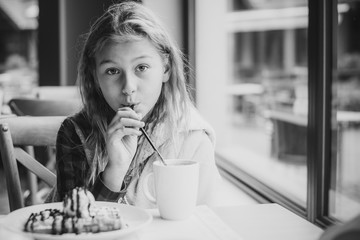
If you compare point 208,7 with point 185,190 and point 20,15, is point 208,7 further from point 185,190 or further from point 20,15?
point 20,15

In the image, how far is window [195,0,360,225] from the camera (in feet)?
4.61

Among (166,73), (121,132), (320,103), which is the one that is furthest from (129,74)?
(320,103)

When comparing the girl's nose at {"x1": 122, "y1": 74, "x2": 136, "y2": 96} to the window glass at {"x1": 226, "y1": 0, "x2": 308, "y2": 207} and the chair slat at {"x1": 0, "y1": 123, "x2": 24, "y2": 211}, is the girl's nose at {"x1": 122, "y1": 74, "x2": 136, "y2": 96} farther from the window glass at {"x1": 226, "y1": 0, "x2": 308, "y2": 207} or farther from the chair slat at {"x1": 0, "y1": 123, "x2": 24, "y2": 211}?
the window glass at {"x1": 226, "y1": 0, "x2": 308, "y2": 207}

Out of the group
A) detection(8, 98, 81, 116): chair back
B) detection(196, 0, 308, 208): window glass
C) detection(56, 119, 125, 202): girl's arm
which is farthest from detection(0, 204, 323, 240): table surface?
detection(8, 98, 81, 116): chair back

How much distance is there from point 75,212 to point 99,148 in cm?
56

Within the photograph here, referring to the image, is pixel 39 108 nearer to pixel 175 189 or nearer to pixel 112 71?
pixel 112 71

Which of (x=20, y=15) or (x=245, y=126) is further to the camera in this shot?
(x=20, y=15)

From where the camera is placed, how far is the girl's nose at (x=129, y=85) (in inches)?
45.7

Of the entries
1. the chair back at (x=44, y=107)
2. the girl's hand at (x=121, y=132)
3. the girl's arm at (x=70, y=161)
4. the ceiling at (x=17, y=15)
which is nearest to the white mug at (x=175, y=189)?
the girl's hand at (x=121, y=132)

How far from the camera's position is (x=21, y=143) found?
1.48 m

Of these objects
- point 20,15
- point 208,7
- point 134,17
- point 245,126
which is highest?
point 20,15

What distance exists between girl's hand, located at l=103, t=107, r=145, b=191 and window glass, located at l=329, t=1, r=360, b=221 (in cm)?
51

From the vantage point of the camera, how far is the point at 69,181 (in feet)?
4.17

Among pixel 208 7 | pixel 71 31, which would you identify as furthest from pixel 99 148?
pixel 71 31
